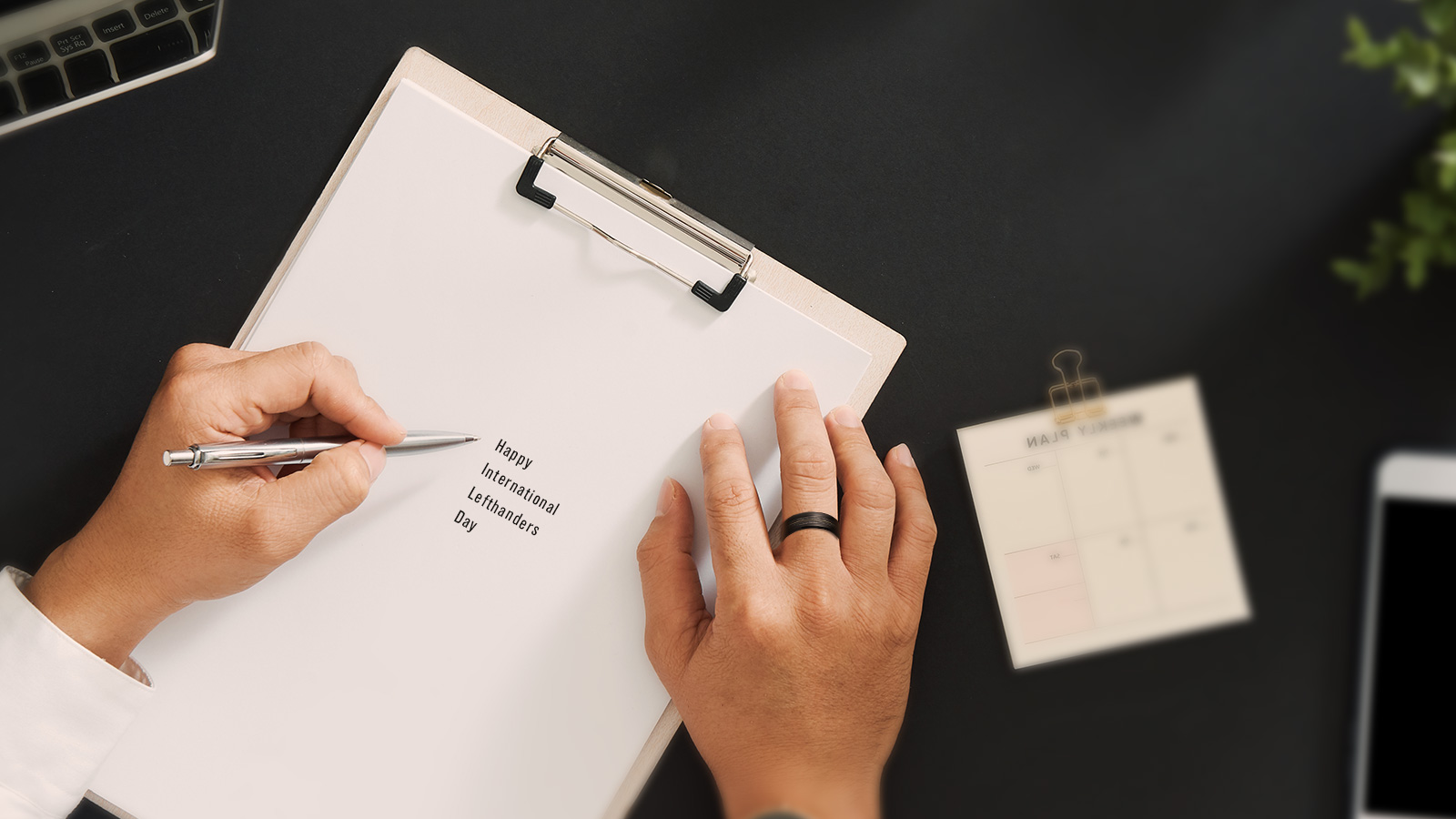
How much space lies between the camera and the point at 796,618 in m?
0.67

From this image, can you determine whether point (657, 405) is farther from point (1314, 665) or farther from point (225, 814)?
point (1314, 665)

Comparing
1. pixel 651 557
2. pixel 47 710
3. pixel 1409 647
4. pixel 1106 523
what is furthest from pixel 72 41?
pixel 1409 647

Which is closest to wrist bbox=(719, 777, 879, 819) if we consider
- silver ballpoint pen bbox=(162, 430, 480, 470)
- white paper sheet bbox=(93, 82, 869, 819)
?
white paper sheet bbox=(93, 82, 869, 819)

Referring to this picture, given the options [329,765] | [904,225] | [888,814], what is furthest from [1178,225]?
[329,765]

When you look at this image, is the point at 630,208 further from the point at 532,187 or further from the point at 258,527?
the point at 258,527

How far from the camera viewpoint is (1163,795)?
764mm

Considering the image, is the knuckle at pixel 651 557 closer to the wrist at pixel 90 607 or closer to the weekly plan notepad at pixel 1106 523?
the weekly plan notepad at pixel 1106 523

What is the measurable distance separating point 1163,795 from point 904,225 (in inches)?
25.3

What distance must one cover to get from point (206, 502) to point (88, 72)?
438 mm

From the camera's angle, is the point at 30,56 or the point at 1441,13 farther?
the point at 30,56

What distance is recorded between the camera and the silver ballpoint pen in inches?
23.6

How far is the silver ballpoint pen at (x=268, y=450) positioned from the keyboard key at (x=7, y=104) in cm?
38

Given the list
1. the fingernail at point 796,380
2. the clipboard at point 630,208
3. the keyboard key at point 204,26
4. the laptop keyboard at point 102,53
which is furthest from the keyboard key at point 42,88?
the fingernail at point 796,380

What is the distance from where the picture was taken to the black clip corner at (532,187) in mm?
707
